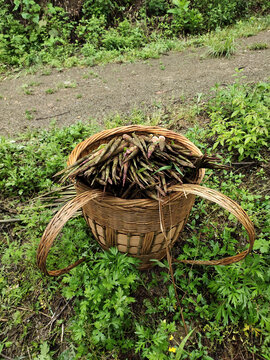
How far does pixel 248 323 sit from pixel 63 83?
14.1 ft

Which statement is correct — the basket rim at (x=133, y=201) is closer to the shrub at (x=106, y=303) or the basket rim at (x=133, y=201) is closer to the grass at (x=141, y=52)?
the shrub at (x=106, y=303)

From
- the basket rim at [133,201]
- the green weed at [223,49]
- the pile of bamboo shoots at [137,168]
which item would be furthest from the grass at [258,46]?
→ the basket rim at [133,201]

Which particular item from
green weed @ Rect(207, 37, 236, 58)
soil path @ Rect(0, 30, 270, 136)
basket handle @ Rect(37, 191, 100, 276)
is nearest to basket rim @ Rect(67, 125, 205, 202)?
basket handle @ Rect(37, 191, 100, 276)

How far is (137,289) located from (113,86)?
11.3 ft

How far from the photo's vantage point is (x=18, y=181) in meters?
2.48

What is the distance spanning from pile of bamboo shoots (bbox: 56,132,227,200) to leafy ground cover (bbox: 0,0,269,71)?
4.10 metres

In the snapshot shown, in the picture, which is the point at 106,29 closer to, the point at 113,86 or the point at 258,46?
the point at 113,86

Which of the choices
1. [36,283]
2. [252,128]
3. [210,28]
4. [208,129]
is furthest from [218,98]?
[210,28]

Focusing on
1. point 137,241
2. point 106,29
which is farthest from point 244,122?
point 106,29

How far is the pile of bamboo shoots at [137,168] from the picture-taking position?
144cm

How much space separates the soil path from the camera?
12.2 feet

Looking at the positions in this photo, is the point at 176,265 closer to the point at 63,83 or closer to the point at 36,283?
the point at 36,283

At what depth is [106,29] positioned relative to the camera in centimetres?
621

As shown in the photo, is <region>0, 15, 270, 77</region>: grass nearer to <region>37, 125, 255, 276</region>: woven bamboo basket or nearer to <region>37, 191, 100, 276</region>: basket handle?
<region>37, 125, 255, 276</region>: woven bamboo basket
